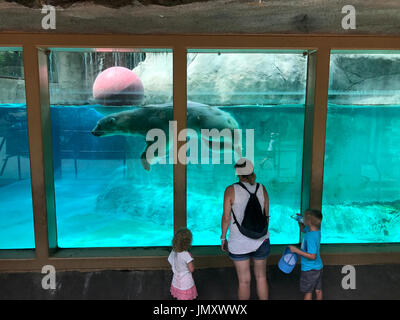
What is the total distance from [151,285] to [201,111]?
2.28 meters

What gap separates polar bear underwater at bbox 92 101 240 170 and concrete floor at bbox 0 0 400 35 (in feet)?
3.76

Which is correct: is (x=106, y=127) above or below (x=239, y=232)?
above

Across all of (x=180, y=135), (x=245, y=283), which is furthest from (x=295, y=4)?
(x=245, y=283)

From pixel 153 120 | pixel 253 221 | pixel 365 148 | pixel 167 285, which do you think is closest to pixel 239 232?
pixel 253 221

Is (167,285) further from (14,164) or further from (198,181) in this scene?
(14,164)

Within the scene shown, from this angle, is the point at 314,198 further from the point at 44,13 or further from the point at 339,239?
the point at 44,13

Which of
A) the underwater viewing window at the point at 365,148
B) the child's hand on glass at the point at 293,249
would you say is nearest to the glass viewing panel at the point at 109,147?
the child's hand on glass at the point at 293,249

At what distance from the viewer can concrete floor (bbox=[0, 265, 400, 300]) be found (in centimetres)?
310

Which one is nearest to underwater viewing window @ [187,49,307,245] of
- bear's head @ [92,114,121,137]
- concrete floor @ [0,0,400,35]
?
concrete floor @ [0,0,400,35]

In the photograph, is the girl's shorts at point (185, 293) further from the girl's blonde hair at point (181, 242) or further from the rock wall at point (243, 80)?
the rock wall at point (243, 80)

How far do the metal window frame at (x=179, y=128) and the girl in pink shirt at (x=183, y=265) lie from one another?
0.96m

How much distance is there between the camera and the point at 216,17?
9.15 feet

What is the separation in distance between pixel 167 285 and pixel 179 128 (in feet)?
5.53

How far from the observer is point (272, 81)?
4938 mm
